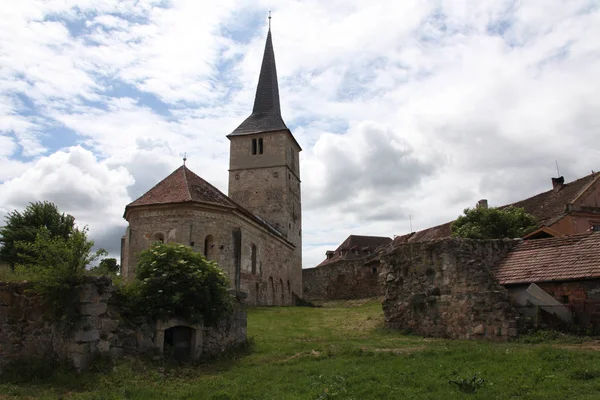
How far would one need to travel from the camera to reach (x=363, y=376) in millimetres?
9438

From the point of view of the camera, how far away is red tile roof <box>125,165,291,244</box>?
28152 mm

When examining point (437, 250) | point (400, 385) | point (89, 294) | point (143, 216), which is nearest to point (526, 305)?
point (437, 250)

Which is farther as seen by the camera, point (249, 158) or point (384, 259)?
point (249, 158)

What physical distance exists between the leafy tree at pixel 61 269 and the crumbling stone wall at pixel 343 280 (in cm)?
3562

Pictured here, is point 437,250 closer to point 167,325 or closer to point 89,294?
point 167,325

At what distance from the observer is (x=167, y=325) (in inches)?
485

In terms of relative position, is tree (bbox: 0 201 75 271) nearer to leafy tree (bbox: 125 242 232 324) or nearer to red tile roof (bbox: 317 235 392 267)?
leafy tree (bbox: 125 242 232 324)

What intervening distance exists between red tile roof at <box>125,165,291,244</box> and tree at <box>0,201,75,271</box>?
4.13 metres

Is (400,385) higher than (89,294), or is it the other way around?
(89,294)

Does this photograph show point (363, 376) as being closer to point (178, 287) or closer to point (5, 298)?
point (178, 287)

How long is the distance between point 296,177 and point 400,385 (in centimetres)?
3999

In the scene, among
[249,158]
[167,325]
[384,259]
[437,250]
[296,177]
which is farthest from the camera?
[296,177]

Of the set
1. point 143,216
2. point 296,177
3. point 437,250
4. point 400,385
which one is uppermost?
point 296,177

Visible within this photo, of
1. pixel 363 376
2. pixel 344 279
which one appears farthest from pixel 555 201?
pixel 363 376
